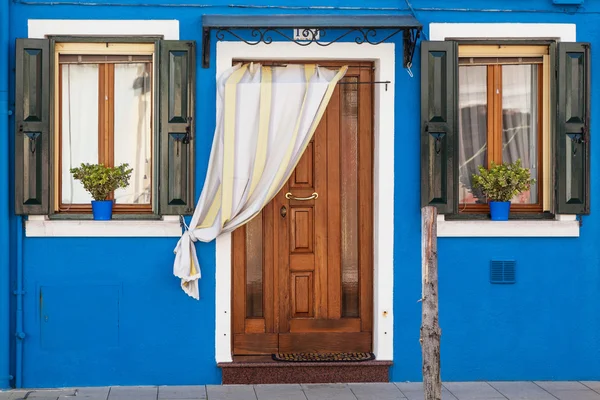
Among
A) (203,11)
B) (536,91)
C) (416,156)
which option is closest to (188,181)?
(203,11)

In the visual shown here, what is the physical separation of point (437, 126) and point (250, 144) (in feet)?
5.10

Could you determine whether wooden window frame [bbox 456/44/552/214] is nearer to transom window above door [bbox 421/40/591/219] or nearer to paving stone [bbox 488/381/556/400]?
transom window above door [bbox 421/40/591/219]

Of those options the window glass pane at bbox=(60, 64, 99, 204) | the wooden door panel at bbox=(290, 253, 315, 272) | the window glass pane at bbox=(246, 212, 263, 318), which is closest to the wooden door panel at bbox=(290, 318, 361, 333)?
the window glass pane at bbox=(246, 212, 263, 318)

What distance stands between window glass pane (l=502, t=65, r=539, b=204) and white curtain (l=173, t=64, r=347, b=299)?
1.58 meters

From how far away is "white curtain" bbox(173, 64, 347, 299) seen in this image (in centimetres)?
791

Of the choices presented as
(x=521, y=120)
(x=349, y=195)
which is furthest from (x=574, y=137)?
(x=349, y=195)

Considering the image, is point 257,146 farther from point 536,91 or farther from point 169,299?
point 536,91

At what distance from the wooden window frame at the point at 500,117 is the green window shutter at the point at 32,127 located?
3454 millimetres

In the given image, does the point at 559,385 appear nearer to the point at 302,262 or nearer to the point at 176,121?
the point at 302,262

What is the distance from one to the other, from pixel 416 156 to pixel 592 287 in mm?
1878

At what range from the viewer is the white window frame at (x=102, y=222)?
25.8 ft

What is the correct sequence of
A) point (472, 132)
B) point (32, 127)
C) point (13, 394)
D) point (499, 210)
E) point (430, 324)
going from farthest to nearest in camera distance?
1. point (472, 132)
2. point (499, 210)
3. point (32, 127)
4. point (13, 394)
5. point (430, 324)

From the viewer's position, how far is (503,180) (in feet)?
26.5

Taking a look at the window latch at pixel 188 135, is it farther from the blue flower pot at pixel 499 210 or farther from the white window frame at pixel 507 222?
the blue flower pot at pixel 499 210
